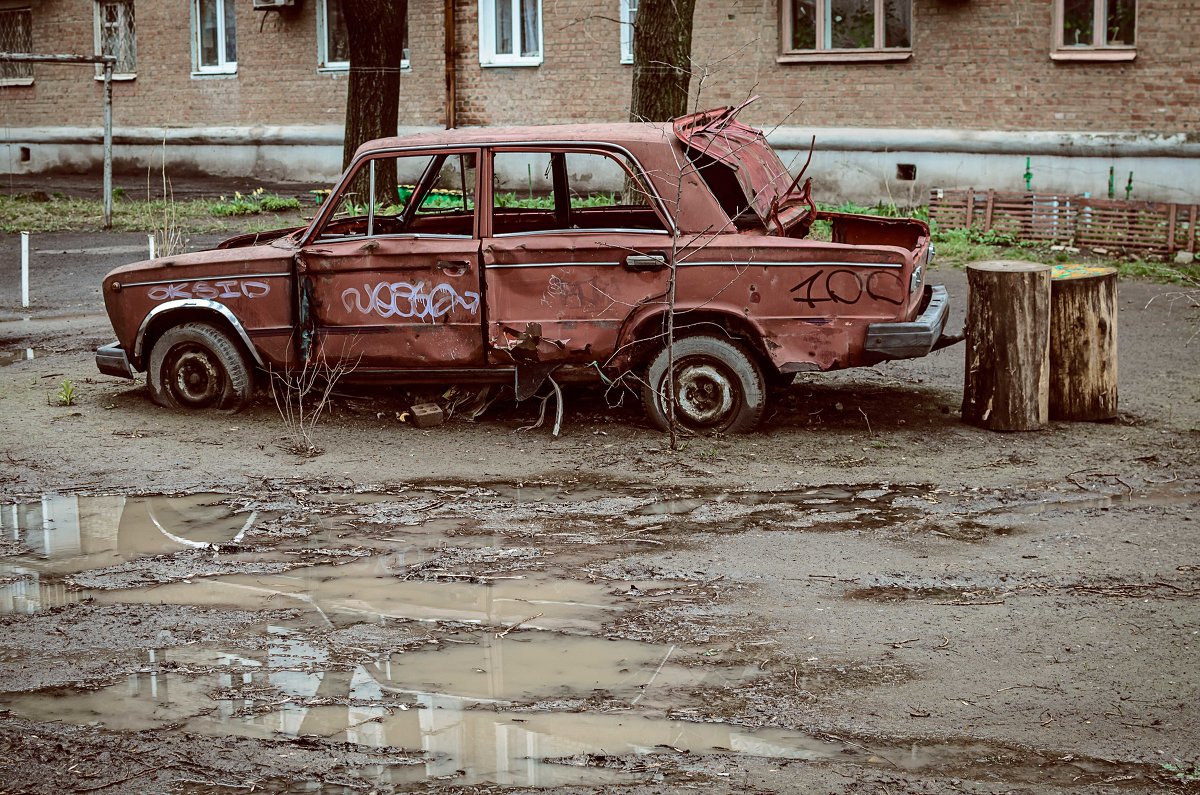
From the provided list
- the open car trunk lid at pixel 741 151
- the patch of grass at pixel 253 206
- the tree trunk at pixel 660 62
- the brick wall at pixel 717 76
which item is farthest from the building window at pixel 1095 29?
the patch of grass at pixel 253 206

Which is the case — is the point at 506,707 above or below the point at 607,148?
below

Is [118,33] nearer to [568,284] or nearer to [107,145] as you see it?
[107,145]

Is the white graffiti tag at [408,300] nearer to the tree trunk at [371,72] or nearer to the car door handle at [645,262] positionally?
the car door handle at [645,262]

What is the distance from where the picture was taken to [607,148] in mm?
7996

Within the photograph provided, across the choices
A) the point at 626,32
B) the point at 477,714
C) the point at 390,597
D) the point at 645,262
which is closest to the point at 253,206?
the point at 626,32

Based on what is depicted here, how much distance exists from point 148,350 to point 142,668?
4.35 metres

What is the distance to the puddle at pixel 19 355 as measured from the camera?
418 inches

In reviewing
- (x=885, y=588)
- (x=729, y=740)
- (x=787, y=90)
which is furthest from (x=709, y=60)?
(x=729, y=740)

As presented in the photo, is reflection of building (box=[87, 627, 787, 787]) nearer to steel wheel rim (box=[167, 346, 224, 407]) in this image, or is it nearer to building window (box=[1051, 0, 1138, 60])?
steel wheel rim (box=[167, 346, 224, 407])

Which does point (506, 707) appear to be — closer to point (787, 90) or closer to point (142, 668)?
point (142, 668)

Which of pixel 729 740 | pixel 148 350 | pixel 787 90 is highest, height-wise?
pixel 787 90

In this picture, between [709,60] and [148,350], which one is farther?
[709,60]

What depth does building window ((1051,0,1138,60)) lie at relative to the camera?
16.9 metres

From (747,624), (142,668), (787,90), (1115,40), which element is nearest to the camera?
(142,668)
